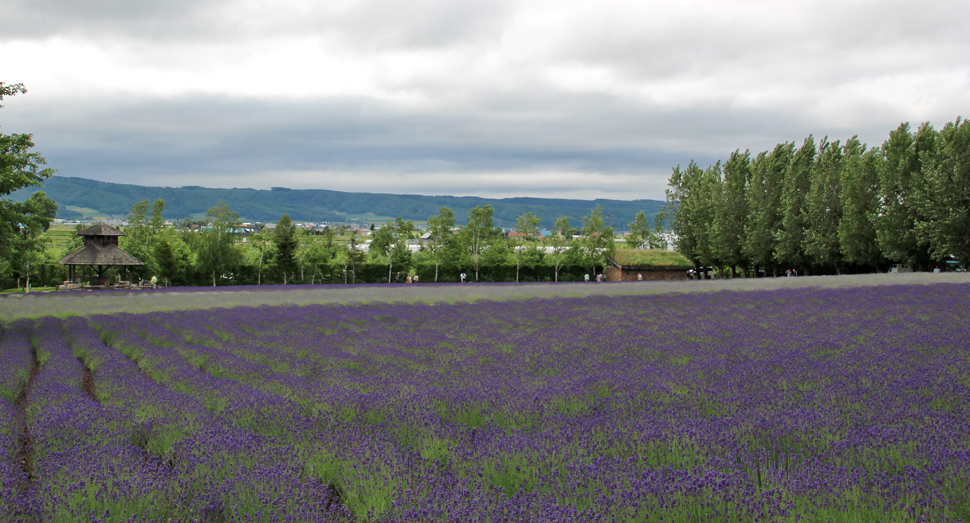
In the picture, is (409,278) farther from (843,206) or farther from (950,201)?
(950,201)

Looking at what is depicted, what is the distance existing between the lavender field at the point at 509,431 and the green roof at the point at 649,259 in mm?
51749

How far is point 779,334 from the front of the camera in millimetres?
10094

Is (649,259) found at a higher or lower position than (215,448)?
higher

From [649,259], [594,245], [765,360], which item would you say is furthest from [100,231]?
[649,259]

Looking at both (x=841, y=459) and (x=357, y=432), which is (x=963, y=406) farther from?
(x=357, y=432)

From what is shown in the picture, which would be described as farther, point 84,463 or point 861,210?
point 861,210

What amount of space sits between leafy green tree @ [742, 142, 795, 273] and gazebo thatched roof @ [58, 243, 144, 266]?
4560 cm

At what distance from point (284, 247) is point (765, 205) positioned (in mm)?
41278

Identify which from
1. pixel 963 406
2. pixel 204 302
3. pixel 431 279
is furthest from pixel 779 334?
pixel 431 279

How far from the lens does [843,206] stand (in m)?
45.7

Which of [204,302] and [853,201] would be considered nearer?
[204,302]

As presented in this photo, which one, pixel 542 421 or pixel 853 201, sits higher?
pixel 853 201

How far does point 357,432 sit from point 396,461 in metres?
0.93

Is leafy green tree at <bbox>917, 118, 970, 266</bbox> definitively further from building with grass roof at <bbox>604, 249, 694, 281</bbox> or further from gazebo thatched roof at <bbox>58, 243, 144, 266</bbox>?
gazebo thatched roof at <bbox>58, 243, 144, 266</bbox>
